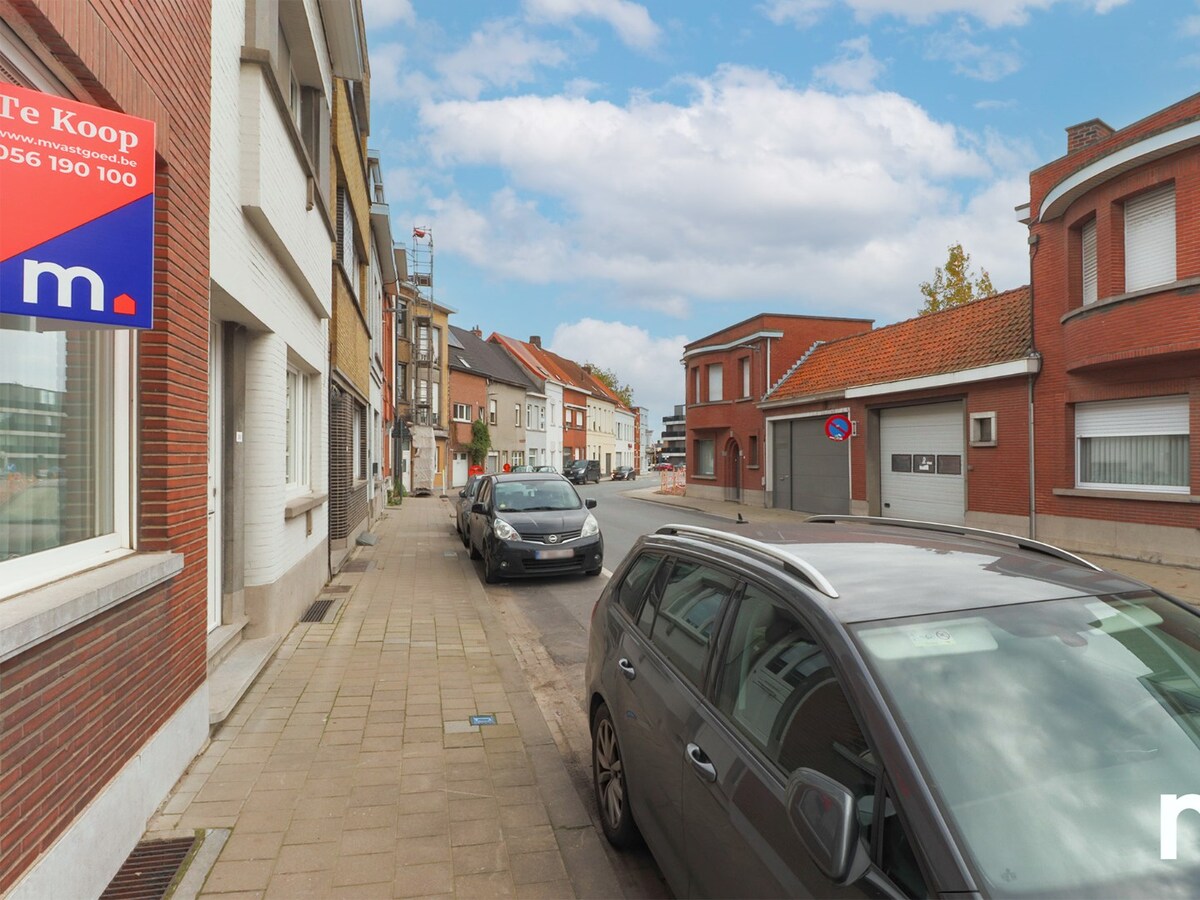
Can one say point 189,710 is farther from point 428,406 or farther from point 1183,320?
point 428,406

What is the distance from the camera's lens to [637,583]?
3779 millimetres

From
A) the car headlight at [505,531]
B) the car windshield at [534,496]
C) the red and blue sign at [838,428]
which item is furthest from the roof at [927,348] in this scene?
the car headlight at [505,531]

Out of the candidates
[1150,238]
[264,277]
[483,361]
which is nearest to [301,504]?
[264,277]

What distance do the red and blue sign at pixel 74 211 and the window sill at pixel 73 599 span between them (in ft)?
3.23

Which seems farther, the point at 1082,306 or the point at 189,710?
the point at 1082,306

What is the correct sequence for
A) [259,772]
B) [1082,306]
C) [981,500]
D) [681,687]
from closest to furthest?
1. [681,687]
2. [259,772]
3. [1082,306]
4. [981,500]

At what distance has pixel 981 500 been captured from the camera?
16500 mm

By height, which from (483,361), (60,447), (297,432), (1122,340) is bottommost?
(60,447)

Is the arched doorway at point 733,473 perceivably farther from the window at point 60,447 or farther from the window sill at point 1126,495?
the window at point 60,447

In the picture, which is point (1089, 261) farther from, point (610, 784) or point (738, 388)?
point (738, 388)

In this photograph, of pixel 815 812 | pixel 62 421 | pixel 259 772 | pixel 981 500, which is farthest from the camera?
pixel 981 500

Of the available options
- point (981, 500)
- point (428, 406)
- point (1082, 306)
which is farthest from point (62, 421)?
Answer: point (428, 406)

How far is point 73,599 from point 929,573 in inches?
118

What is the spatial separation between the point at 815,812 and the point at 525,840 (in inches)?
81.2
